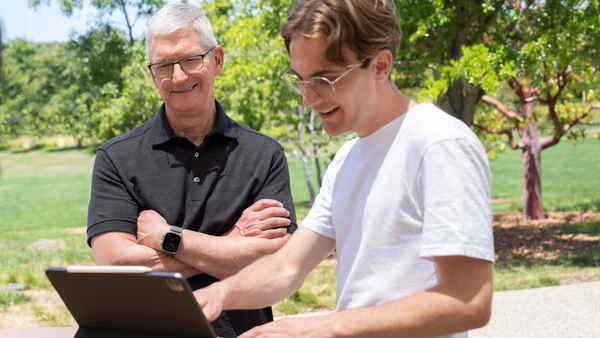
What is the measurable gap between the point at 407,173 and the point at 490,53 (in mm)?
9300

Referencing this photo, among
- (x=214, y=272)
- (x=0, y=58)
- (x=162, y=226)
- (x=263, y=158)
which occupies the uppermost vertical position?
(x=0, y=58)

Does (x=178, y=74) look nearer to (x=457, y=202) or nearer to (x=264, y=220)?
(x=264, y=220)

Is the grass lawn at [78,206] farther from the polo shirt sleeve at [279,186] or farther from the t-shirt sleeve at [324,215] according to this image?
the polo shirt sleeve at [279,186]

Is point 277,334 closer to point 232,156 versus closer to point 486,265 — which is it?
point 486,265

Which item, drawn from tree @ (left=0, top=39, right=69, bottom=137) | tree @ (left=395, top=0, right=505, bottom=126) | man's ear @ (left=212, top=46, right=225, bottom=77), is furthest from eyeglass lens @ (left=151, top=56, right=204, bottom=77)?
tree @ (left=0, top=39, right=69, bottom=137)

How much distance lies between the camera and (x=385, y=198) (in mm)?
1966

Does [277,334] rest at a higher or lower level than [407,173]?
lower

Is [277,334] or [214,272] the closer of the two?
[277,334]

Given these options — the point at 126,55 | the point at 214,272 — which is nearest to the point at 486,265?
the point at 214,272

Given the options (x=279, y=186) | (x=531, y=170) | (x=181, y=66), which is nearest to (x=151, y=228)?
(x=279, y=186)

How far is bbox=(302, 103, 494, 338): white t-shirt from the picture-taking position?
1797 millimetres

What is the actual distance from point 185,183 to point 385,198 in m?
1.31

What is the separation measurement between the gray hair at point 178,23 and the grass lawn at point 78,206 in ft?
2.86

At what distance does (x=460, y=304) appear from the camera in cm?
179
